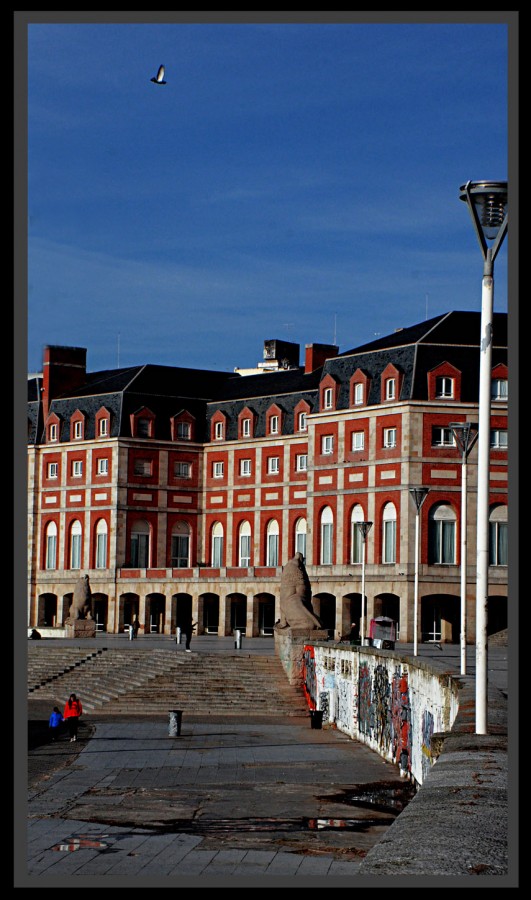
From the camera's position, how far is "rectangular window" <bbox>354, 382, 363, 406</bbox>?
81188mm

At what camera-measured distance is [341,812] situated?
27.0 metres

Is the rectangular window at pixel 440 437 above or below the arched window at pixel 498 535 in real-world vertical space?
above

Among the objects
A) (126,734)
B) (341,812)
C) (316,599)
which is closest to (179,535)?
(316,599)

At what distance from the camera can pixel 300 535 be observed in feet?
293

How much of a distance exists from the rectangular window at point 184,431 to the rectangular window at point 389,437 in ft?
75.3

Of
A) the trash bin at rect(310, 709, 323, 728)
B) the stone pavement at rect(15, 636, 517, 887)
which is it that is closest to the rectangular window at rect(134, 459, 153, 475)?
the stone pavement at rect(15, 636, 517, 887)

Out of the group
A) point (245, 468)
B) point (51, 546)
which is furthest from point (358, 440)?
point (51, 546)

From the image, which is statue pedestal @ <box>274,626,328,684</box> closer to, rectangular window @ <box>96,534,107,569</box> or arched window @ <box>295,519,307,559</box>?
arched window @ <box>295,519,307,559</box>

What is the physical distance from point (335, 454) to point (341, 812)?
186 feet

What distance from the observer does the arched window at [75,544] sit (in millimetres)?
96812

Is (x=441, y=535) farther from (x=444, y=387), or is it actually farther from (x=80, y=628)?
(x=80, y=628)

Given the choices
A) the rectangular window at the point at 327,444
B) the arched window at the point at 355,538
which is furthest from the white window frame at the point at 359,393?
the arched window at the point at 355,538

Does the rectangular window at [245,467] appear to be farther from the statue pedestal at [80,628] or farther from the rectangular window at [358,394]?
the statue pedestal at [80,628]
